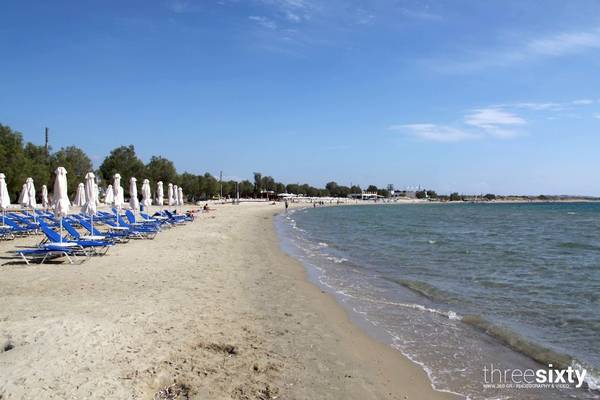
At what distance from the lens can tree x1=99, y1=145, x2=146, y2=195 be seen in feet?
221

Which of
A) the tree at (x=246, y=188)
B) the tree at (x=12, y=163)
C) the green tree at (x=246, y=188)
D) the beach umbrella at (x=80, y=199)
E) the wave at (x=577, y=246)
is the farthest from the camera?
the green tree at (x=246, y=188)

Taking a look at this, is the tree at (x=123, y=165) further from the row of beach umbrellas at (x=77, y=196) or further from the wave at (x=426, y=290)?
the wave at (x=426, y=290)

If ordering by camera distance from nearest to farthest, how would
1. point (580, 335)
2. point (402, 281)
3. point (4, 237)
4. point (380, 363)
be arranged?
point (380, 363) < point (580, 335) < point (402, 281) < point (4, 237)

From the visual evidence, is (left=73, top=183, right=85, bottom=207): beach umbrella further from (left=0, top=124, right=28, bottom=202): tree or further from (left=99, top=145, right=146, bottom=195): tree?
(left=99, top=145, right=146, bottom=195): tree

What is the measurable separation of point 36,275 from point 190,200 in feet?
278

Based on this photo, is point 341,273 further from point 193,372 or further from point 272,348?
point 193,372

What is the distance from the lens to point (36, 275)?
966cm

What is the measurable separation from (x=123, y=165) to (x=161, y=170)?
7916mm

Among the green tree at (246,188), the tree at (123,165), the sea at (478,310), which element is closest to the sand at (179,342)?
the sea at (478,310)

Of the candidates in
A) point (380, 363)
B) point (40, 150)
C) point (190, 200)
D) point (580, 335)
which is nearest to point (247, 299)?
point (380, 363)

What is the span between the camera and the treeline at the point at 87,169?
123 ft

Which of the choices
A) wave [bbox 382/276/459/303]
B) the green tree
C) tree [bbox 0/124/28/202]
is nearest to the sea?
wave [bbox 382/276/459/303]

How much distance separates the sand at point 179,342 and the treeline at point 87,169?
31.7 meters

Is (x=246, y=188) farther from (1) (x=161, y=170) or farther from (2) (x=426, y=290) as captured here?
(2) (x=426, y=290)
